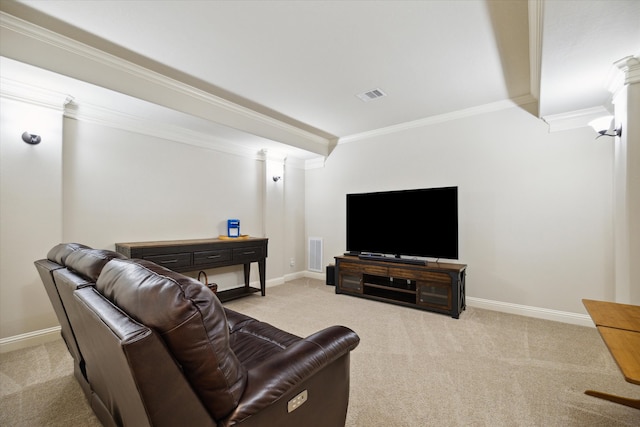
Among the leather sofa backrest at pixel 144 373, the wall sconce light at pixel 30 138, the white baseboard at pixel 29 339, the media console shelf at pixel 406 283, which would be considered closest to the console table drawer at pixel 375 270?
the media console shelf at pixel 406 283

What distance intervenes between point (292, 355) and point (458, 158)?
3.67 meters

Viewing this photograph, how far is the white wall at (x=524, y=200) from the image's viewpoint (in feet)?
10.2

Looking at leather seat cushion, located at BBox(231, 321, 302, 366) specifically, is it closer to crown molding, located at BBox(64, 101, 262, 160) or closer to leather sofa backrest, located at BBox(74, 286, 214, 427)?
leather sofa backrest, located at BBox(74, 286, 214, 427)

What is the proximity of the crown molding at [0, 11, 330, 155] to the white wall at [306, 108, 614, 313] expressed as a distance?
7.30 feet

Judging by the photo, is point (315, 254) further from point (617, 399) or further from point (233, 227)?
point (617, 399)

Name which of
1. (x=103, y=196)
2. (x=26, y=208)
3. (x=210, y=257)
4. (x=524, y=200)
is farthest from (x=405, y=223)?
(x=26, y=208)

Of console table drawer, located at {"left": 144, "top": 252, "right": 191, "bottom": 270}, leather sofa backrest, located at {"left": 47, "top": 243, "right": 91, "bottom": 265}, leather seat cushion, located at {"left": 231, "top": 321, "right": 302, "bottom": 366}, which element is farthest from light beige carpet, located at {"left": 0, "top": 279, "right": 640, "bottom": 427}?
console table drawer, located at {"left": 144, "top": 252, "right": 191, "bottom": 270}

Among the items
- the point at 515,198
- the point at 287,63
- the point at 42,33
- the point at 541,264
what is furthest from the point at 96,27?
the point at 541,264

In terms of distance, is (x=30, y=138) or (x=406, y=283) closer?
(x=30, y=138)

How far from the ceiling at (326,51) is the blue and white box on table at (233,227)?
1.39 m

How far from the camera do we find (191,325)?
82cm

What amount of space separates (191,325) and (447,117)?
13.8ft

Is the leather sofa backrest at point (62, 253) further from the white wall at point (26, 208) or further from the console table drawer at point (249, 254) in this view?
the console table drawer at point (249, 254)

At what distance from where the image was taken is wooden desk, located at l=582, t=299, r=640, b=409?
1.09 metres
